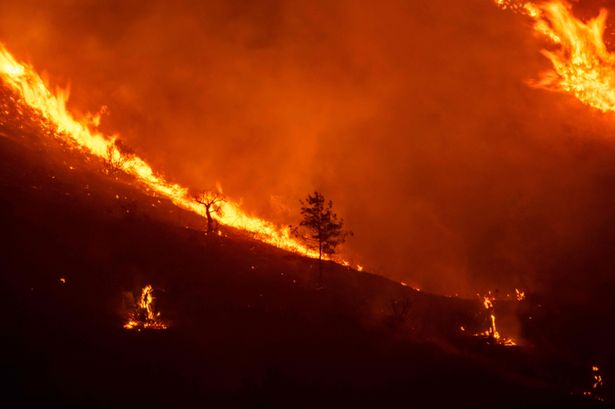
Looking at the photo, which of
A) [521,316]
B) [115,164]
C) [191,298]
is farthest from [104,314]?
[521,316]

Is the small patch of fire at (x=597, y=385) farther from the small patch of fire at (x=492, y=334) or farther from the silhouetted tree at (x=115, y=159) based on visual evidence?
the silhouetted tree at (x=115, y=159)

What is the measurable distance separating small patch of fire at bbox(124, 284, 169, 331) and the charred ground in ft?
2.66

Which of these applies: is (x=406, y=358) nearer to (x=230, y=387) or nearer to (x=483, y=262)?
(x=230, y=387)

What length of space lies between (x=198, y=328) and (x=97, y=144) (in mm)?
46918

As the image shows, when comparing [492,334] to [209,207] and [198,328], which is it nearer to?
[209,207]

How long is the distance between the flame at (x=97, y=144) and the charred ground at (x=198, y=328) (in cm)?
836

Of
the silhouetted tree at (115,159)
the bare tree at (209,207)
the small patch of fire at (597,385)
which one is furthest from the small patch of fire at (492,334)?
the silhouetted tree at (115,159)

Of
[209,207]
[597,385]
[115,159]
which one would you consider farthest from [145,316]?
[115,159]

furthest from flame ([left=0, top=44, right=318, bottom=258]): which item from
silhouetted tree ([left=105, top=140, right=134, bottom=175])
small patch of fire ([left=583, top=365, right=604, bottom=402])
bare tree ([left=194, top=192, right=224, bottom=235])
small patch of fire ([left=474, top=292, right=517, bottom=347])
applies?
small patch of fire ([left=583, top=365, right=604, bottom=402])

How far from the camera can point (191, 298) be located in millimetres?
32875

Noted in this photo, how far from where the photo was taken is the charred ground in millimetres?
21422

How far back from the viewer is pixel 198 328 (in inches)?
1124

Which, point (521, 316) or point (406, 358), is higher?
point (521, 316)

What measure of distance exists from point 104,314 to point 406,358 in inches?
723
